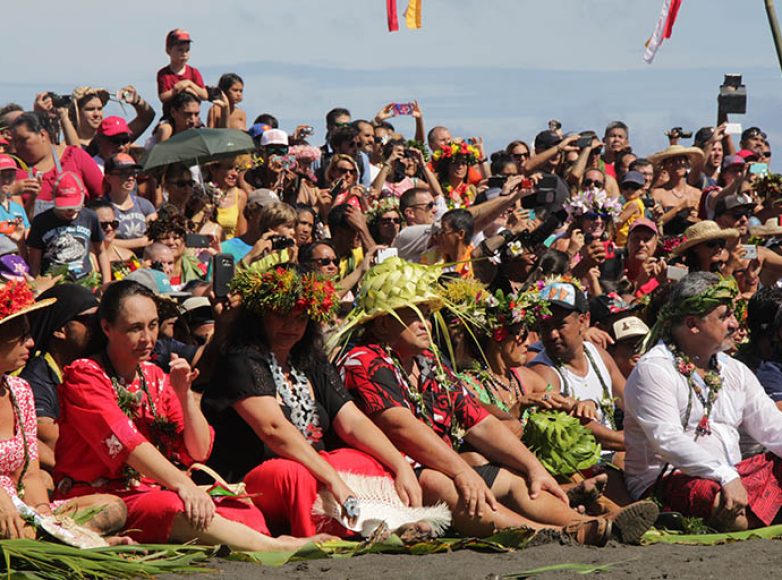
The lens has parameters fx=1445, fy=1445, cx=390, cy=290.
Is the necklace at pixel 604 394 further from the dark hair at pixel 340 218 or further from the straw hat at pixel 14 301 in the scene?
the straw hat at pixel 14 301

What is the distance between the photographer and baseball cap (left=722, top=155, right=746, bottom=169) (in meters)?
16.0

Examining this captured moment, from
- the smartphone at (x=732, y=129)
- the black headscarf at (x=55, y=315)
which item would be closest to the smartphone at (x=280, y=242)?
the black headscarf at (x=55, y=315)

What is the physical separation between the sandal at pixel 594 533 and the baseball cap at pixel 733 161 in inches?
376

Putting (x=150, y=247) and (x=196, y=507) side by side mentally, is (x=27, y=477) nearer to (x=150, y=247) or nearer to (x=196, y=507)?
(x=196, y=507)

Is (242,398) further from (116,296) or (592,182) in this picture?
(592,182)

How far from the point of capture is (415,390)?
25.9ft

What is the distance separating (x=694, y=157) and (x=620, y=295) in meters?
5.11

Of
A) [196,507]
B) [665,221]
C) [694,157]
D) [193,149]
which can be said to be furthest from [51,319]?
[694,157]

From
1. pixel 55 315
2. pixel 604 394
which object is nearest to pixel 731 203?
pixel 604 394

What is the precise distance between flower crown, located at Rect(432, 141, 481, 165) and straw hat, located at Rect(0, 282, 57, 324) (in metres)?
7.88

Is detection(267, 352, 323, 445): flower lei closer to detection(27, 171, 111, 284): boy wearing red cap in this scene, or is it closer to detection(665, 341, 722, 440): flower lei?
detection(665, 341, 722, 440): flower lei

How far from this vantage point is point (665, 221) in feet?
47.9

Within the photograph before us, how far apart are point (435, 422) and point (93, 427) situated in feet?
6.79

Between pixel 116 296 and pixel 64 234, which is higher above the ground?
pixel 64 234
